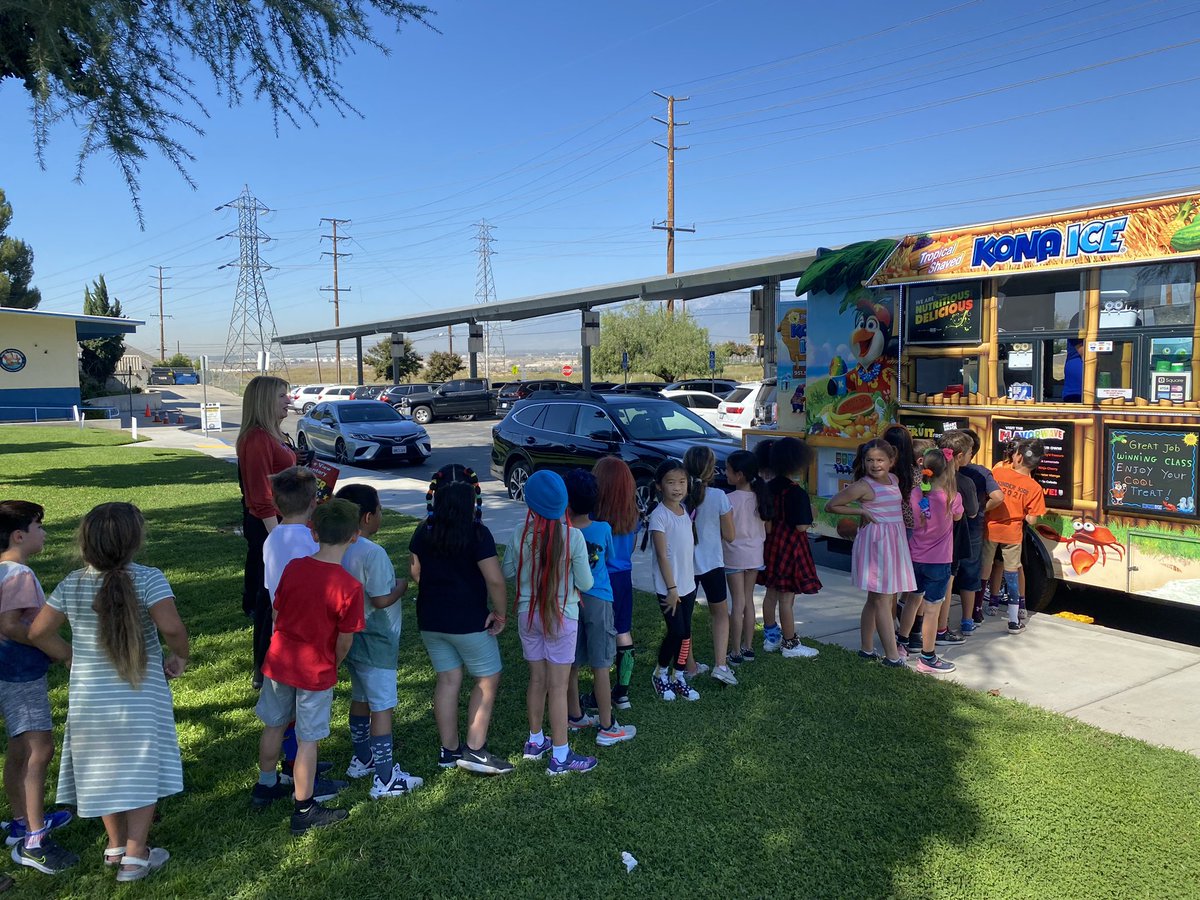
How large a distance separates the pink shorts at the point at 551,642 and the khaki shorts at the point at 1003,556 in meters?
3.52

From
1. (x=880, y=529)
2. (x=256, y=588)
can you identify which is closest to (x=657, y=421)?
(x=880, y=529)

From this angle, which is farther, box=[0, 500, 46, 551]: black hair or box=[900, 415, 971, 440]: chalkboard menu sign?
box=[900, 415, 971, 440]: chalkboard menu sign

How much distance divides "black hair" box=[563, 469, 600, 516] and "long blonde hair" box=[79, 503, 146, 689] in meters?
1.76

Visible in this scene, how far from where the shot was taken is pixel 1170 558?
577 cm

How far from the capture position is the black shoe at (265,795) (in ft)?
12.3

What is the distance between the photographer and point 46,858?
3285 millimetres

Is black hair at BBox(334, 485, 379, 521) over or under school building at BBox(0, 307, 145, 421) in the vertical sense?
under

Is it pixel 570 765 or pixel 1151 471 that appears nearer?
pixel 570 765

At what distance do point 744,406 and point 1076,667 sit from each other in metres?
15.0

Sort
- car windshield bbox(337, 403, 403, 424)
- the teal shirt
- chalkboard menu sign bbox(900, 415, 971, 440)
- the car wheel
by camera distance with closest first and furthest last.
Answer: the teal shirt → chalkboard menu sign bbox(900, 415, 971, 440) → the car wheel → car windshield bbox(337, 403, 403, 424)

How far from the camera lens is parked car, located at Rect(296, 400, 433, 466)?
18.0m

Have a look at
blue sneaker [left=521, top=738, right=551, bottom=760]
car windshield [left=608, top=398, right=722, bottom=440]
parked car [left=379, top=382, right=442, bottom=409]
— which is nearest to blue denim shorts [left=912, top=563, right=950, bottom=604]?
blue sneaker [left=521, top=738, right=551, bottom=760]

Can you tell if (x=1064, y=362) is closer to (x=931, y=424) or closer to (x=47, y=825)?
(x=931, y=424)

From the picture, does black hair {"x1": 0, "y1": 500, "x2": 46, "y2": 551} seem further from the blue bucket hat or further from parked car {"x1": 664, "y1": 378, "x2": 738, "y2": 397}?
parked car {"x1": 664, "y1": 378, "x2": 738, "y2": 397}
